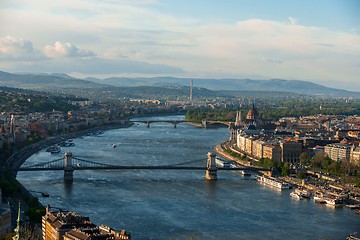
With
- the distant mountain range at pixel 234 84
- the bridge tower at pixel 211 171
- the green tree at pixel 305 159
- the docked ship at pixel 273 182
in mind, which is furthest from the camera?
the distant mountain range at pixel 234 84

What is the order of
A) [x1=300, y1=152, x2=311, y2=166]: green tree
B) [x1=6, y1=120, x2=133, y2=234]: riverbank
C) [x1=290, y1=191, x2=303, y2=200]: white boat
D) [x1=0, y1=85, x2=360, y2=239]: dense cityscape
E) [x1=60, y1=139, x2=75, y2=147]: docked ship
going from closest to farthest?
[x1=0, y1=85, x2=360, y2=239]: dense cityscape < [x1=6, y1=120, x2=133, y2=234]: riverbank < [x1=290, y1=191, x2=303, y2=200]: white boat < [x1=300, y1=152, x2=311, y2=166]: green tree < [x1=60, y1=139, x2=75, y2=147]: docked ship

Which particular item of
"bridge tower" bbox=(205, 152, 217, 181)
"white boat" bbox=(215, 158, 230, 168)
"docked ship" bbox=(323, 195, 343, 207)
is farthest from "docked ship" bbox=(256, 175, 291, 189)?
"white boat" bbox=(215, 158, 230, 168)

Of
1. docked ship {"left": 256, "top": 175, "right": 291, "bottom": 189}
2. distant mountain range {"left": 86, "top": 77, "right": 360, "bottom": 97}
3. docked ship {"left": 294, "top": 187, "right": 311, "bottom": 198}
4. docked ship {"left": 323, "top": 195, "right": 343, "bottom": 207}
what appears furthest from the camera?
distant mountain range {"left": 86, "top": 77, "right": 360, "bottom": 97}

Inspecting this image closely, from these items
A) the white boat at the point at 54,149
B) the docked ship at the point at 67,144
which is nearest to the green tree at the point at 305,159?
the white boat at the point at 54,149

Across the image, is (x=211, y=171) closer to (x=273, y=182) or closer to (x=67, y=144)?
(x=273, y=182)

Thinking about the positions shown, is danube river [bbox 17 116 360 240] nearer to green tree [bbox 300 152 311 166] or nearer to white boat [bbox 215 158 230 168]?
white boat [bbox 215 158 230 168]

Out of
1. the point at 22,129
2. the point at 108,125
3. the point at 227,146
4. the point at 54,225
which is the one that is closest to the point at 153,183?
the point at 54,225

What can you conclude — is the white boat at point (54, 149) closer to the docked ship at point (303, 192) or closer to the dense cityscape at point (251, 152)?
the dense cityscape at point (251, 152)
